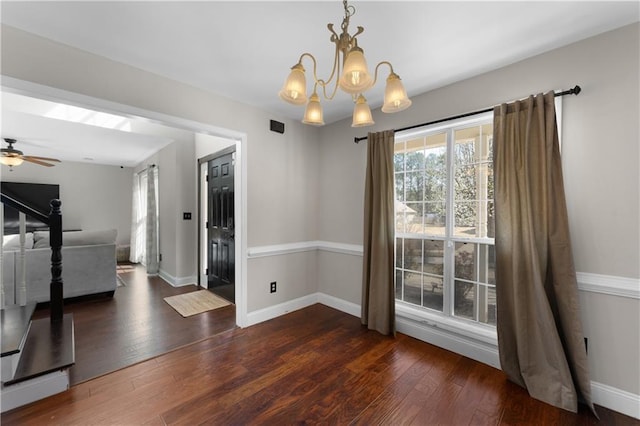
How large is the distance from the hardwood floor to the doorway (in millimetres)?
1278

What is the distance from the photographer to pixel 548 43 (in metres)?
1.84

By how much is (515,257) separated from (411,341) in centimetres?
126

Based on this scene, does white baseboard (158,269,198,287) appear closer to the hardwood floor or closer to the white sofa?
the white sofa

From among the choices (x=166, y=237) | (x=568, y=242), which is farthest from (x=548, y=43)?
(x=166, y=237)

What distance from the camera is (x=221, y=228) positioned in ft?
12.5

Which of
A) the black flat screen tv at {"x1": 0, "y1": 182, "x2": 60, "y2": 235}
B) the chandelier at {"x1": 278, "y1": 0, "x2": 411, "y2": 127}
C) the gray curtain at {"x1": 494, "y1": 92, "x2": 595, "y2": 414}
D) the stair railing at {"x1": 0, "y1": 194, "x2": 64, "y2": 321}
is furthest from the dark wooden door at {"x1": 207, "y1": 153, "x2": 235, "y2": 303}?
the black flat screen tv at {"x1": 0, "y1": 182, "x2": 60, "y2": 235}

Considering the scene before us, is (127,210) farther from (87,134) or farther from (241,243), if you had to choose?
(241,243)

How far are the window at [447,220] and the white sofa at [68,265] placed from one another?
13.2 ft

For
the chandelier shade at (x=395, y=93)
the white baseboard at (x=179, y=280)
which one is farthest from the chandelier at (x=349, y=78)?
the white baseboard at (x=179, y=280)

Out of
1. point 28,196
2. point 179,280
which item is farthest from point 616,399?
point 28,196

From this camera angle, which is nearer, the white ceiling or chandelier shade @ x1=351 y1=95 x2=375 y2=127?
the white ceiling

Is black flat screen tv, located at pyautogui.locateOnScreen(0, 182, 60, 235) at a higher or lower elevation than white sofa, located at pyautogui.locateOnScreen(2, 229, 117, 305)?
higher

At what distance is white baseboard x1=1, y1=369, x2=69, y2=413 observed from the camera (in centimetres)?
163

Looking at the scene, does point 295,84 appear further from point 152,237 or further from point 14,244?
point 152,237
